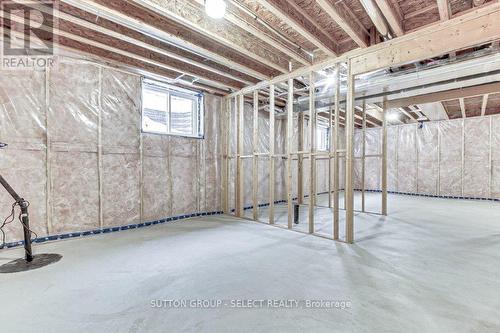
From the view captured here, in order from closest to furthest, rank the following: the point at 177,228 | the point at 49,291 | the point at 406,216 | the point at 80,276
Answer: the point at 49,291 < the point at 80,276 < the point at 177,228 < the point at 406,216

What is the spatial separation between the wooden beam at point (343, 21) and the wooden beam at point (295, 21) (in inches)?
15.4

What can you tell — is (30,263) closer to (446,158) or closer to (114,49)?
(114,49)

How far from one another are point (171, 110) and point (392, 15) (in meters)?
4.14

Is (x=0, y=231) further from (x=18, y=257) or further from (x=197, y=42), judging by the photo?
(x=197, y=42)

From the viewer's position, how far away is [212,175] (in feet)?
19.0

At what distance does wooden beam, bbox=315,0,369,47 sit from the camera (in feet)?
8.78

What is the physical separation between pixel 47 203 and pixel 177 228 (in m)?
2.00

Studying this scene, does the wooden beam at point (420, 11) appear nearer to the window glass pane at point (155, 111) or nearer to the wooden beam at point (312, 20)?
the wooden beam at point (312, 20)

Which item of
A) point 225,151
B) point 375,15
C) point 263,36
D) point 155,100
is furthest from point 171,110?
point 375,15

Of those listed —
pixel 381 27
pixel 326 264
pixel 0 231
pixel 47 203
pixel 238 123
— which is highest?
pixel 381 27

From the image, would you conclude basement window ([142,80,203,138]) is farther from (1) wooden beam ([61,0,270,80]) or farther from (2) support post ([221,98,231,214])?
(1) wooden beam ([61,0,270,80])

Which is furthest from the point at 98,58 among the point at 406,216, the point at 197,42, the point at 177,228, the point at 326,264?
the point at 406,216

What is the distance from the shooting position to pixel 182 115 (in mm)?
5340

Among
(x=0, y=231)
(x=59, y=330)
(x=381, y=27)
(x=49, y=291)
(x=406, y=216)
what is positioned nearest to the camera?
(x=59, y=330)
